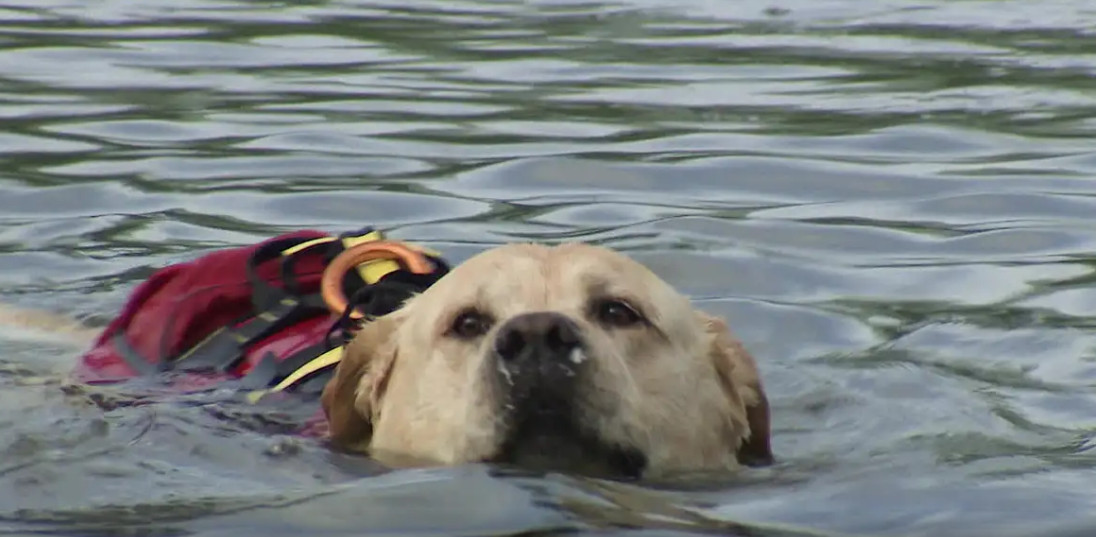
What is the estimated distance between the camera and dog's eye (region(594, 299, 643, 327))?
562 cm

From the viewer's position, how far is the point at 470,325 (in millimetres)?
5609

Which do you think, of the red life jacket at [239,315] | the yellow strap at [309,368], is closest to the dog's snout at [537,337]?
the yellow strap at [309,368]

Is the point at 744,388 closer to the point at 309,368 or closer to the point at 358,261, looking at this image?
the point at 309,368

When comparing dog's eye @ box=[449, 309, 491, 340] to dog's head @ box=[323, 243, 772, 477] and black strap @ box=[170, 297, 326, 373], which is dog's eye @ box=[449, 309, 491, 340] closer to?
dog's head @ box=[323, 243, 772, 477]

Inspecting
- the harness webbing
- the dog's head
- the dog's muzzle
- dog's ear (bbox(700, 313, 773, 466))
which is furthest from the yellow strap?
the dog's muzzle

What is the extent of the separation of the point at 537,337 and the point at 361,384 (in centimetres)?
101

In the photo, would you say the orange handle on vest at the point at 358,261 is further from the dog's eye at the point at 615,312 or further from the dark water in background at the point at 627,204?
the dog's eye at the point at 615,312

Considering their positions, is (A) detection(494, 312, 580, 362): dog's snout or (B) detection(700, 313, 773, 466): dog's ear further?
(B) detection(700, 313, 773, 466): dog's ear

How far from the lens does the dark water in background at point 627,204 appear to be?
17.0 ft

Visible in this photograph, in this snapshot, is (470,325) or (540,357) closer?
(540,357)

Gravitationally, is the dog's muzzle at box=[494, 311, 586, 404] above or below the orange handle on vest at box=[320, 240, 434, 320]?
above

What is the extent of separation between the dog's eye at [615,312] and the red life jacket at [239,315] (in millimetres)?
1053

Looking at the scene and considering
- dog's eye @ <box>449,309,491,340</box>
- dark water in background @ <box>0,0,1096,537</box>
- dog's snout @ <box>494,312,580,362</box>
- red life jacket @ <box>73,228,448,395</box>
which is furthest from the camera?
red life jacket @ <box>73,228,448,395</box>

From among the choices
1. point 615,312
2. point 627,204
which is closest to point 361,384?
point 615,312
